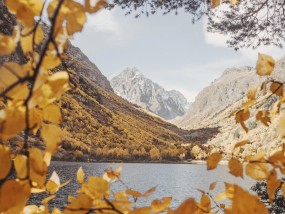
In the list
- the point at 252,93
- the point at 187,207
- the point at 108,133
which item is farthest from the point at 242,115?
the point at 108,133

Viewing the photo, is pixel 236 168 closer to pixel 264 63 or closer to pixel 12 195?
pixel 264 63

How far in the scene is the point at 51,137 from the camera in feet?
1.84

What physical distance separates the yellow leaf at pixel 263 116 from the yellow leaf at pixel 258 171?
28 centimetres

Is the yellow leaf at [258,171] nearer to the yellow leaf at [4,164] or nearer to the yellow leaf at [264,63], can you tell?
the yellow leaf at [264,63]

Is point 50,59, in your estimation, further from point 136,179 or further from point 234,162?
point 136,179

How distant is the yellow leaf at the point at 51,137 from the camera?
556 mm

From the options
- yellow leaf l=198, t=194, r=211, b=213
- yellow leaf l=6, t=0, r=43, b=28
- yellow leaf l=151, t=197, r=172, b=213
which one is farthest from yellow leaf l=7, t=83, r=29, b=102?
yellow leaf l=198, t=194, r=211, b=213

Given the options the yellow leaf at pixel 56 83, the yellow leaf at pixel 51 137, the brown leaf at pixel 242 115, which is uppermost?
the brown leaf at pixel 242 115

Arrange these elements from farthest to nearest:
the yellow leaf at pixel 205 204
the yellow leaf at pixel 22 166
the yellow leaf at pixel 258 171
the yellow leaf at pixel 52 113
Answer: the yellow leaf at pixel 205 204 → the yellow leaf at pixel 258 171 → the yellow leaf at pixel 52 113 → the yellow leaf at pixel 22 166

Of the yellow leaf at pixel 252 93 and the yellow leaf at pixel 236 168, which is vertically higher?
the yellow leaf at pixel 252 93

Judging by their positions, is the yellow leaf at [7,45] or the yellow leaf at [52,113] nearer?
the yellow leaf at [7,45]

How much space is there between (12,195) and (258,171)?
59 cm

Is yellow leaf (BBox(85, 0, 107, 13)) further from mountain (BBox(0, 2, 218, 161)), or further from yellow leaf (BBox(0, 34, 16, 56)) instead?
mountain (BBox(0, 2, 218, 161))

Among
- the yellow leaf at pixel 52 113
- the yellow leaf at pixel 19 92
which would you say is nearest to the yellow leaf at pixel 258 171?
the yellow leaf at pixel 52 113
